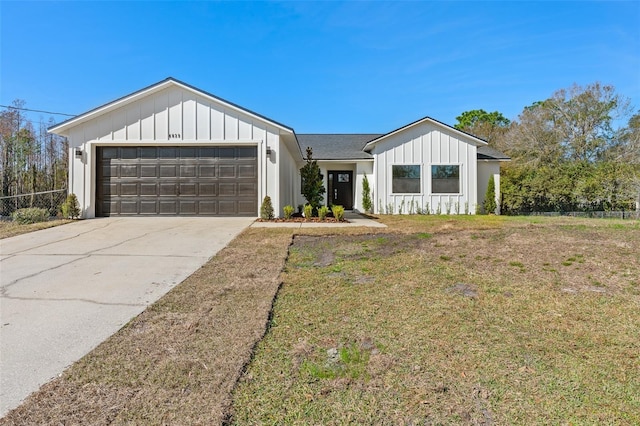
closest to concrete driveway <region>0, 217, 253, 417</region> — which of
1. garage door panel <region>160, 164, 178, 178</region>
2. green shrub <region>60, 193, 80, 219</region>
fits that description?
green shrub <region>60, 193, 80, 219</region>

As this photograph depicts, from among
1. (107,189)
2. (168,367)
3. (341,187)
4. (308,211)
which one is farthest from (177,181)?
(168,367)

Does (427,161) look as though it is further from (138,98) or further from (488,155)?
(138,98)

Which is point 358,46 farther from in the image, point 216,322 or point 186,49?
point 216,322

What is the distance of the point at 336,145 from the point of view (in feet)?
60.4

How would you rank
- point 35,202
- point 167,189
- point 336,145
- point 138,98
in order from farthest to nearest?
1. point 336,145
2. point 35,202
3. point 167,189
4. point 138,98

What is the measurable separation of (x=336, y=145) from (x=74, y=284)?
51.1 feet

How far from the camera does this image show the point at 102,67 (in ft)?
47.7

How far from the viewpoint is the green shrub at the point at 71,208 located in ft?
34.0

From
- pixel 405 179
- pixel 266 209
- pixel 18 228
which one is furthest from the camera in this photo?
pixel 405 179

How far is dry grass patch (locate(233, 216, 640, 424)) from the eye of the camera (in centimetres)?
184

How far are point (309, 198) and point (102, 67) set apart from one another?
11.6 m

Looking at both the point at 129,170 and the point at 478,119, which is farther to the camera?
the point at 478,119

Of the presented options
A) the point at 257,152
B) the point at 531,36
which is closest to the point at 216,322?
the point at 257,152

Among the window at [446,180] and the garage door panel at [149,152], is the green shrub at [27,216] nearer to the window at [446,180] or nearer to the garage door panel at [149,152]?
the garage door panel at [149,152]
